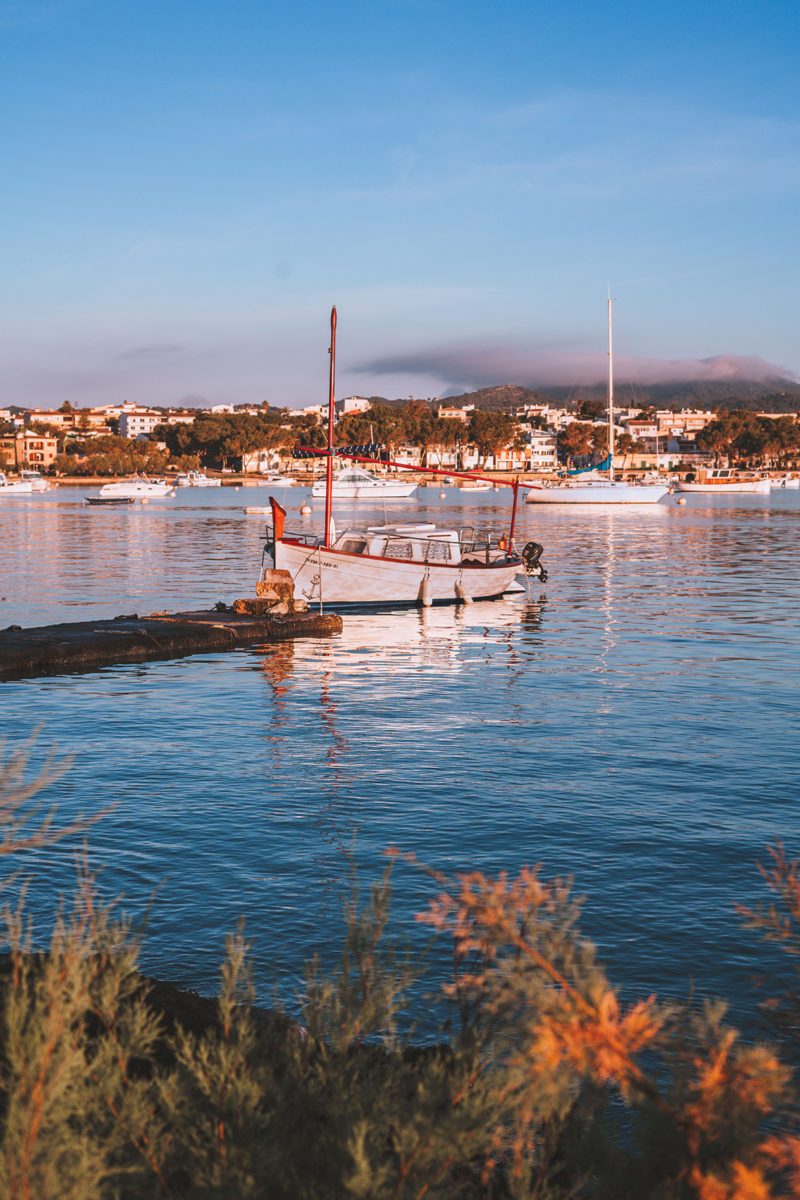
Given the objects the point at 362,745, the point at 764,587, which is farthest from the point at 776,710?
the point at 764,587

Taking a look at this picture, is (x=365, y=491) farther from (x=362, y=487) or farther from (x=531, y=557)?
(x=531, y=557)

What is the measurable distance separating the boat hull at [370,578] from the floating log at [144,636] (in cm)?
336

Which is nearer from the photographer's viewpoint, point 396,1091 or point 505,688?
point 396,1091

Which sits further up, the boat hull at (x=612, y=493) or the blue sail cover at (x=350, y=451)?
the boat hull at (x=612, y=493)

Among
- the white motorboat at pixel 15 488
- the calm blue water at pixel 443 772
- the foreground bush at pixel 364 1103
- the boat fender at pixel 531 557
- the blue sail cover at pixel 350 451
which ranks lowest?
the calm blue water at pixel 443 772

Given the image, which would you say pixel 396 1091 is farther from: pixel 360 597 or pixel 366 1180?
pixel 360 597

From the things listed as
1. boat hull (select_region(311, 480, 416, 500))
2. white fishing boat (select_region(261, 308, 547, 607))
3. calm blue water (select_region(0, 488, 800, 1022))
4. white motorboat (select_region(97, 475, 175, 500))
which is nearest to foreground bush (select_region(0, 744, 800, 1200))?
calm blue water (select_region(0, 488, 800, 1022))

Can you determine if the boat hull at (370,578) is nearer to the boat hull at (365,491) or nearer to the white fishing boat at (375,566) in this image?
the white fishing boat at (375,566)

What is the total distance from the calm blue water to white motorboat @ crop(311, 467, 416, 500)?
113245 millimetres

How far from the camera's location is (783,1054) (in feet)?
26.4

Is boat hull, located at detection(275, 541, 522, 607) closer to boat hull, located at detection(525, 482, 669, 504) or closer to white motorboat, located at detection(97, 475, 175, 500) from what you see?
boat hull, located at detection(525, 482, 669, 504)

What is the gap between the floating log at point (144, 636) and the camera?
25828mm

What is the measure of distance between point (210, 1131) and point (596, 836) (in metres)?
9.57

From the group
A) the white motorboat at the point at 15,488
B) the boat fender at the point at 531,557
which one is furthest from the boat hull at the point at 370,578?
the white motorboat at the point at 15,488
